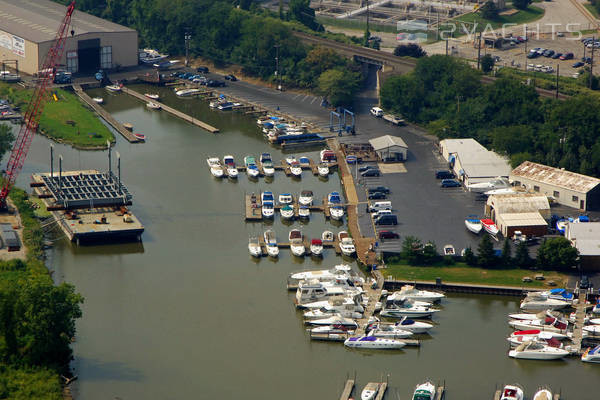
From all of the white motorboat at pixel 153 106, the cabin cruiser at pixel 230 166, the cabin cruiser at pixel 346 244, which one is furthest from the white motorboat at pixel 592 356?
the white motorboat at pixel 153 106

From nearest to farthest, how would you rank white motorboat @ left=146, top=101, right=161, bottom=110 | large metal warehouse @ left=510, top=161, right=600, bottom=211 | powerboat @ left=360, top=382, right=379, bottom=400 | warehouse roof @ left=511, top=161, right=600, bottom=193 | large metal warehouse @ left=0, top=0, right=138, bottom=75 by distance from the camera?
powerboat @ left=360, top=382, right=379, bottom=400 → large metal warehouse @ left=510, top=161, right=600, bottom=211 → warehouse roof @ left=511, top=161, right=600, bottom=193 → white motorboat @ left=146, top=101, right=161, bottom=110 → large metal warehouse @ left=0, top=0, right=138, bottom=75

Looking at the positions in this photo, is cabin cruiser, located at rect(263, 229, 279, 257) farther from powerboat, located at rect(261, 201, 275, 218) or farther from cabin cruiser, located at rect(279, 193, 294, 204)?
cabin cruiser, located at rect(279, 193, 294, 204)

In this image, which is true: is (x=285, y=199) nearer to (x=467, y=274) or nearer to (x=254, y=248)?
(x=254, y=248)

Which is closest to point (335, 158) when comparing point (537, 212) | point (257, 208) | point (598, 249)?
point (257, 208)

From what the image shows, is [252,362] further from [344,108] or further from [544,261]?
[344,108]

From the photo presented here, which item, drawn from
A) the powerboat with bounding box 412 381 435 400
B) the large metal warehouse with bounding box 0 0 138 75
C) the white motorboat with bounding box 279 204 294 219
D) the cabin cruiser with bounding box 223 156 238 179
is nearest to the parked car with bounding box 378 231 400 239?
the white motorboat with bounding box 279 204 294 219
